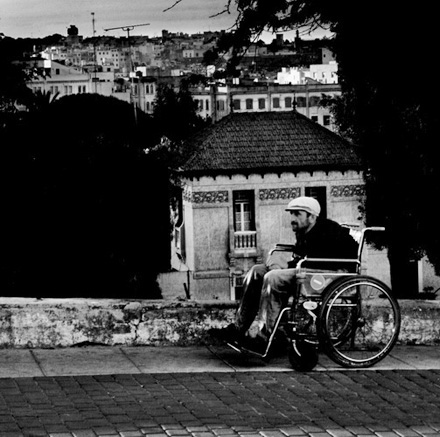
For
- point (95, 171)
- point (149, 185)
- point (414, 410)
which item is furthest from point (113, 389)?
point (149, 185)

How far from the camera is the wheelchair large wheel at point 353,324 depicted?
8133 mm

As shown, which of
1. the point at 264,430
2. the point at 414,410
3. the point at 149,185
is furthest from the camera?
the point at 149,185

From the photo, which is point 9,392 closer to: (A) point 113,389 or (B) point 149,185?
(A) point 113,389

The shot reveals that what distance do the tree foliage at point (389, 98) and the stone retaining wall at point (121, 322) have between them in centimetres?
242

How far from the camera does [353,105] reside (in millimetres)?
31328

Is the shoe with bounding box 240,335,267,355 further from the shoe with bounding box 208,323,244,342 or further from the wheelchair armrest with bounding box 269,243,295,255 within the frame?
the wheelchair armrest with bounding box 269,243,295,255

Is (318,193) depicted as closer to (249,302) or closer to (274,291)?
(249,302)

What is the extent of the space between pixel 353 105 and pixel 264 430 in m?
25.2

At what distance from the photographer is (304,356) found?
26.5 ft

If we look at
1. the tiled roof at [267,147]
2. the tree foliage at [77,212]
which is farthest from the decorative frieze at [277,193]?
the tree foliage at [77,212]

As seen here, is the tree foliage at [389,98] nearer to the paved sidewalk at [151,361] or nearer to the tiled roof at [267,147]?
the paved sidewalk at [151,361]

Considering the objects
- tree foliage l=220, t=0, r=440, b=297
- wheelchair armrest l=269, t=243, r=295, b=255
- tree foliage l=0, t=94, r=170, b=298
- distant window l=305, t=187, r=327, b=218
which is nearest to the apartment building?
distant window l=305, t=187, r=327, b=218

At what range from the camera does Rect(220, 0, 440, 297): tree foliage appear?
33.1 feet

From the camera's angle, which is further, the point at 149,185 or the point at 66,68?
the point at 66,68
